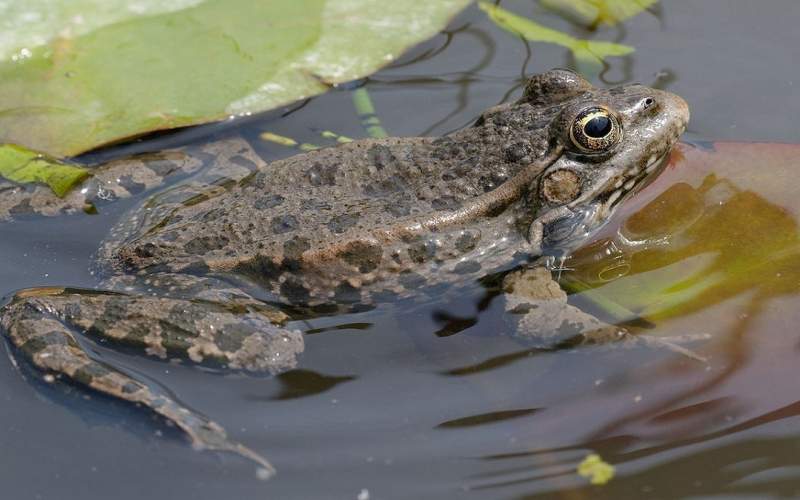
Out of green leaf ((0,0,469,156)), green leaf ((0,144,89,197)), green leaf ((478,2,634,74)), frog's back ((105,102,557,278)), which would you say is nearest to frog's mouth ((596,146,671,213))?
frog's back ((105,102,557,278))

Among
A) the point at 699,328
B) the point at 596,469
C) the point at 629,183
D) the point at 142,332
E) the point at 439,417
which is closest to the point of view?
the point at 596,469

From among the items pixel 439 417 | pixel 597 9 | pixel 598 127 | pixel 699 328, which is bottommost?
pixel 439 417

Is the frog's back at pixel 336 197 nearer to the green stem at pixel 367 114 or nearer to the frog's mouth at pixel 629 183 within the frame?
the frog's mouth at pixel 629 183

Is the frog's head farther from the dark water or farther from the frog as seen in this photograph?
the dark water

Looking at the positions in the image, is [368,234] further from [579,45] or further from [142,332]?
[579,45]

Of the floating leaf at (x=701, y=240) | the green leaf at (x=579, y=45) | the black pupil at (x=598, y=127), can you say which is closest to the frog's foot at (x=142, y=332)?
the floating leaf at (x=701, y=240)

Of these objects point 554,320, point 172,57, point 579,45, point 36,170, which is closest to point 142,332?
point 36,170
